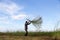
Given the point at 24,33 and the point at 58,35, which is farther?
the point at 24,33

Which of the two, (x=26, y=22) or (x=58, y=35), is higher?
(x=26, y=22)

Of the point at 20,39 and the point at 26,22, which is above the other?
the point at 26,22

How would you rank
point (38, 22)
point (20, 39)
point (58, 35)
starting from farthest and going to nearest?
point (38, 22)
point (58, 35)
point (20, 39)

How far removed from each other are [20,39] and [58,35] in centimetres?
227

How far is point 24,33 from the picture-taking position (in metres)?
9.28

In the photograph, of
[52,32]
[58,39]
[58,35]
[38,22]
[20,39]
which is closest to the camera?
[20,39]

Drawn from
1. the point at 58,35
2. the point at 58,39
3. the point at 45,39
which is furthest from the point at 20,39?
the point at 58,35

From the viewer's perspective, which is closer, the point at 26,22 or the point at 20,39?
the point at 20,39

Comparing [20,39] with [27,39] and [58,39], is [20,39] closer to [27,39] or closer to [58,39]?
[27,39]

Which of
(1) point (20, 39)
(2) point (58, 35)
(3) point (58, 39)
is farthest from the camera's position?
(2) point (58, 35)

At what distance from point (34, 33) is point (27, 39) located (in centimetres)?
231

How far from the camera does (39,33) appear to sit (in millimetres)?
9156

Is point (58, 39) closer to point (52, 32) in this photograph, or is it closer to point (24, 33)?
point (52, 32)

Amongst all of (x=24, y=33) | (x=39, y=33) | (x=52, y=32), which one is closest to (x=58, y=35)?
(x=52, y=32)
